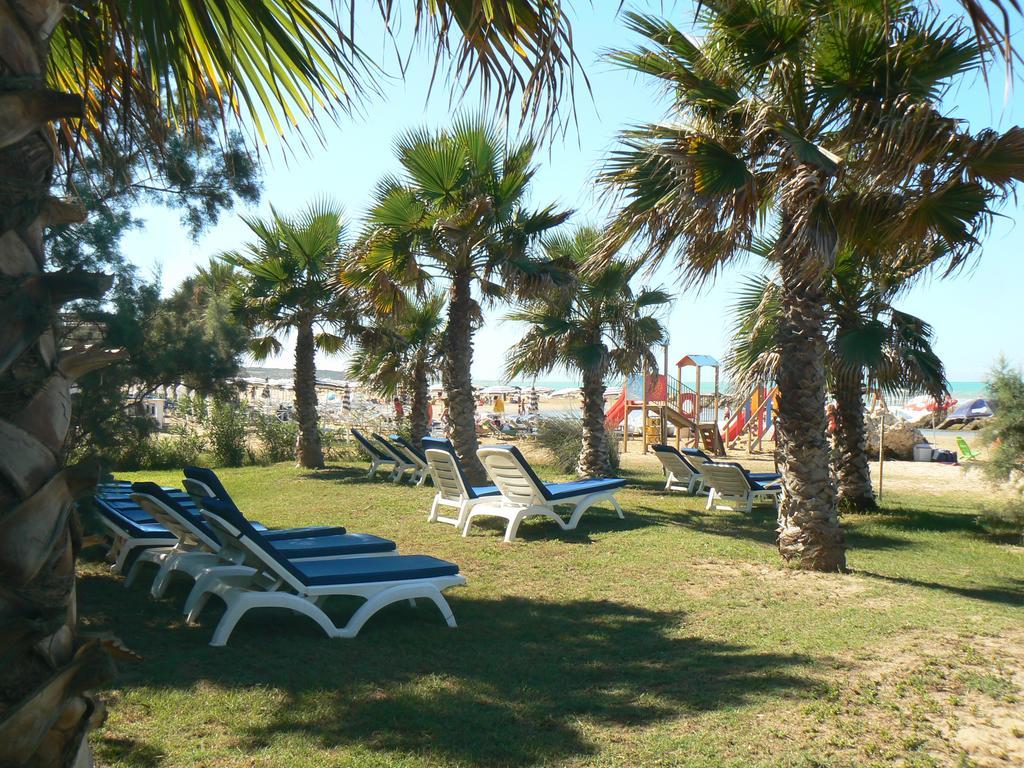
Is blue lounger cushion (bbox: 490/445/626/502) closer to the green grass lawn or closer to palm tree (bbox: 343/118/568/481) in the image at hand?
the green grass lawn

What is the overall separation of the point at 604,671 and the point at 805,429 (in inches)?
164

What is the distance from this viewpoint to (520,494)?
10.7 metres

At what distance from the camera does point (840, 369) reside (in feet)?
39.7

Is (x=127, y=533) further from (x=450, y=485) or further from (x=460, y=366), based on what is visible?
(x=460, y=366)

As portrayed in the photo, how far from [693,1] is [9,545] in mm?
2063

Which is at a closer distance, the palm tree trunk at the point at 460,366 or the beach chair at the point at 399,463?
the palm tree trunk at the point at 460,366

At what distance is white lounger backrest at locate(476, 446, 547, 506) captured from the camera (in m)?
10.4

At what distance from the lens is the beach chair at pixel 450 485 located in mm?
10836

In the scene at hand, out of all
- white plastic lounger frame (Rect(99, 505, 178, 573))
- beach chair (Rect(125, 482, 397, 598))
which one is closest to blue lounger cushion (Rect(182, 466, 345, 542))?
beach chair (Rect(125, 482, 397, 598))

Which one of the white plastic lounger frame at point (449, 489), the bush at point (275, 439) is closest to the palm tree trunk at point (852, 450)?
the white plastic lounger frame at point (449, 489)

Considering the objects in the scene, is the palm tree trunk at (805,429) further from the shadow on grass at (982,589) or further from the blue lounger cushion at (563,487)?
the blue lounger cushion at (563,487)

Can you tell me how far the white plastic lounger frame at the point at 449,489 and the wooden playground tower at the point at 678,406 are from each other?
423 inches

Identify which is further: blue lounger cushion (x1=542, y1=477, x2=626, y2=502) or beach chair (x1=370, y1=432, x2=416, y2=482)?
beach chair (x1=370, y1=432, x2=416, y2=482)

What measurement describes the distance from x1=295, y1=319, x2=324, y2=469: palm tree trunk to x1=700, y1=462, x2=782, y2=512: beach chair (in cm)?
967
